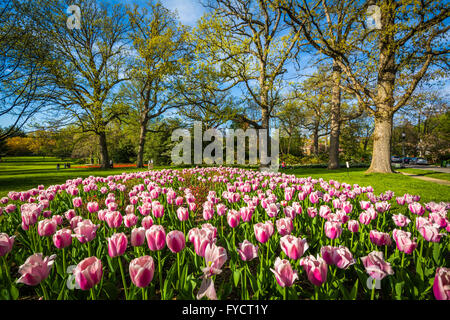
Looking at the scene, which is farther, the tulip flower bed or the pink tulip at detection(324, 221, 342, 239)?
the pink tulip at detection(324, 221, 342, 239)

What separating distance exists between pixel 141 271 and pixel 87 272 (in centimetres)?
29

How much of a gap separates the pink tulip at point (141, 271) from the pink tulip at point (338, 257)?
1.03 meters

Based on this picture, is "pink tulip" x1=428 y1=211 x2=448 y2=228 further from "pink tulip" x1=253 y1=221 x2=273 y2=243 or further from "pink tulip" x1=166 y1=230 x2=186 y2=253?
"pink tulip" x1=166 y1=230 x2=186 y2=253

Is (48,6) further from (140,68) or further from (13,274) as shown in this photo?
(13,274)

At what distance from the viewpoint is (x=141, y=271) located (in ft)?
3.53

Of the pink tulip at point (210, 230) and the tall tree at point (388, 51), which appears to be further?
the tall tree at point (388, 51)

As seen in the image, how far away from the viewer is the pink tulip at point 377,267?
1107 millimetres

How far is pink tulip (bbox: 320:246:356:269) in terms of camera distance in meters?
1.27

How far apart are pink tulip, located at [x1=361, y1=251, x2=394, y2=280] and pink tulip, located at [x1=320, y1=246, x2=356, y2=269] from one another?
90 millimetres

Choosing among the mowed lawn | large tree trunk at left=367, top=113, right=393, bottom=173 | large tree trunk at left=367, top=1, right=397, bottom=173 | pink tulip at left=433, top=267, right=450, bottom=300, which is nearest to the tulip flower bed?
pink tulip at left=433, top=267, right=450, bottom=300

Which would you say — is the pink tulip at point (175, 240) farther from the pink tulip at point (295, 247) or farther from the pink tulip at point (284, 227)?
the pink tulip at point (284, 227)

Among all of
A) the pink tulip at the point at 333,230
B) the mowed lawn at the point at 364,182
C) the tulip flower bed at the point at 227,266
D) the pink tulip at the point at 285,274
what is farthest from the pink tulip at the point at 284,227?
the mowed lawn at the point at 364,182

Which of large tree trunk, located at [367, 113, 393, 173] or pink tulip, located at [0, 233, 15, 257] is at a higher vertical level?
large tree trunk, located at [367, 113, 393, 173]
